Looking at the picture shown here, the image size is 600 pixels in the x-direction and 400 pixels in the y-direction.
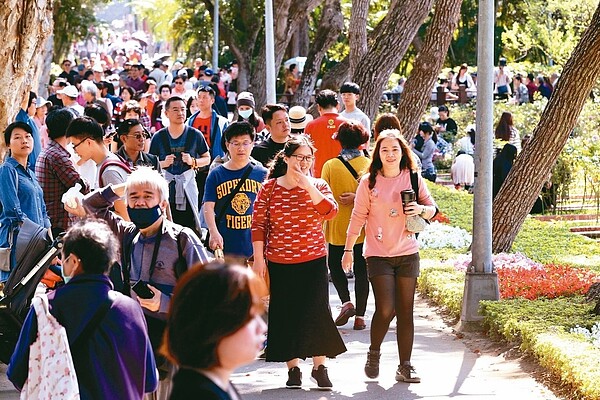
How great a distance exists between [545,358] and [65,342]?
447 cm

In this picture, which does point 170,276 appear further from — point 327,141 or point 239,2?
point 239,2

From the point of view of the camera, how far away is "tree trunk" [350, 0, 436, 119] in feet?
52.7

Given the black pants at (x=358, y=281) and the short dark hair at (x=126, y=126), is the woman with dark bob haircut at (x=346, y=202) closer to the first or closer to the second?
the black pants at (x=358, y=281)

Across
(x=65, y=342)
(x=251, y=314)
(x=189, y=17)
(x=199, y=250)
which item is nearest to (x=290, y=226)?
(x=199, y=250)

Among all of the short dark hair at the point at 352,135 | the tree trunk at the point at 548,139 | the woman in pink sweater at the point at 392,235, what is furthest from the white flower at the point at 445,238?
the woman in pink sweater at the point at 392,235

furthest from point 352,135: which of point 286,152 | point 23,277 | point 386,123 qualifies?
point 23,277

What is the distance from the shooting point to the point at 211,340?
329cm

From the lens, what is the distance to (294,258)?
27.0 feet

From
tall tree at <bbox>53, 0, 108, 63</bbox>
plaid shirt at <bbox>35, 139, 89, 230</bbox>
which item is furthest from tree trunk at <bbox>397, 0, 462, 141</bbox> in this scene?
tall tree at <bbox>53, 0, 108, 63</bbox>

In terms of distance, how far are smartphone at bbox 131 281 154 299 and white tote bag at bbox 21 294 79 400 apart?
4.69 ft

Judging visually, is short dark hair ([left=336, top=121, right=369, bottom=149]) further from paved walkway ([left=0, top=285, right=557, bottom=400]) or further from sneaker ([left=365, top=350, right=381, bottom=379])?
sneaker ([left=365, top=350, right=381, bottom=379])

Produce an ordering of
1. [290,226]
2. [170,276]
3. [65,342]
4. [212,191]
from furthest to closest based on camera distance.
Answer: [212,191] < [290,226] < [170,276] < [65,342]

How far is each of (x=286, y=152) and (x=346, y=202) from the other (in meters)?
2.29

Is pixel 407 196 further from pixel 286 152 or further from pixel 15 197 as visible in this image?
pixel 15 197
